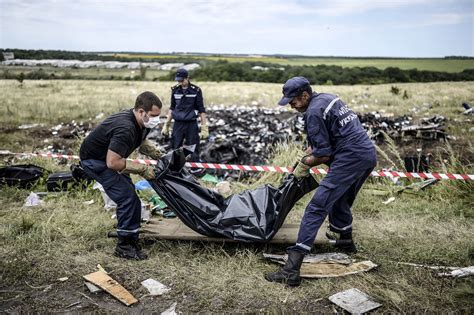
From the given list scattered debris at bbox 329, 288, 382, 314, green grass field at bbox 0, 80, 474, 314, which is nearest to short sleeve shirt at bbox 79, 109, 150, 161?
green grass field at bbox 0, 80, 474, 314

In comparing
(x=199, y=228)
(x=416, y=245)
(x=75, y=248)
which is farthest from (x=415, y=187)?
(x=75, y=248)

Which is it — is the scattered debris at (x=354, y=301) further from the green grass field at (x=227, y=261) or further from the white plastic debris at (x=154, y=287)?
the white plastic debris at (x=154, y=287)

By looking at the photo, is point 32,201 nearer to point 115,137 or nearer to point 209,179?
point 115,137

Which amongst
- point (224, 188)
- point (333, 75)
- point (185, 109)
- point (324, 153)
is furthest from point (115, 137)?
point (333, 75)

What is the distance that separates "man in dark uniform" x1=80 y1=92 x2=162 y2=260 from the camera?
317cm

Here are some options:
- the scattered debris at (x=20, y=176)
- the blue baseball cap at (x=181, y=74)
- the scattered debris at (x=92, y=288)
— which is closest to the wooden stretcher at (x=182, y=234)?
the scattered debris at (x=92, y=288)

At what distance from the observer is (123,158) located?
320cm

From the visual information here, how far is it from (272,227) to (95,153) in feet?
5.81

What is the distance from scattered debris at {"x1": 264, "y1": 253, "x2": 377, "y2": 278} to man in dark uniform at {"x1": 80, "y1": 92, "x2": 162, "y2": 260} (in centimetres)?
132

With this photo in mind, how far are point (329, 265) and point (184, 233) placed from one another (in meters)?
1.42

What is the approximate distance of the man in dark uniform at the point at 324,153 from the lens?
3.01 metres

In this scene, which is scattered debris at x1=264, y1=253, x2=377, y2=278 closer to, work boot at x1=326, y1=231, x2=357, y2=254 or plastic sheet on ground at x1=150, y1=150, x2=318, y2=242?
work boot at x1=326, y1=231, x2=357, y2=254

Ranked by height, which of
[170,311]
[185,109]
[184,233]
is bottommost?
[170,311]

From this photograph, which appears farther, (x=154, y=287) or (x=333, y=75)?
(x=333, y=75)
